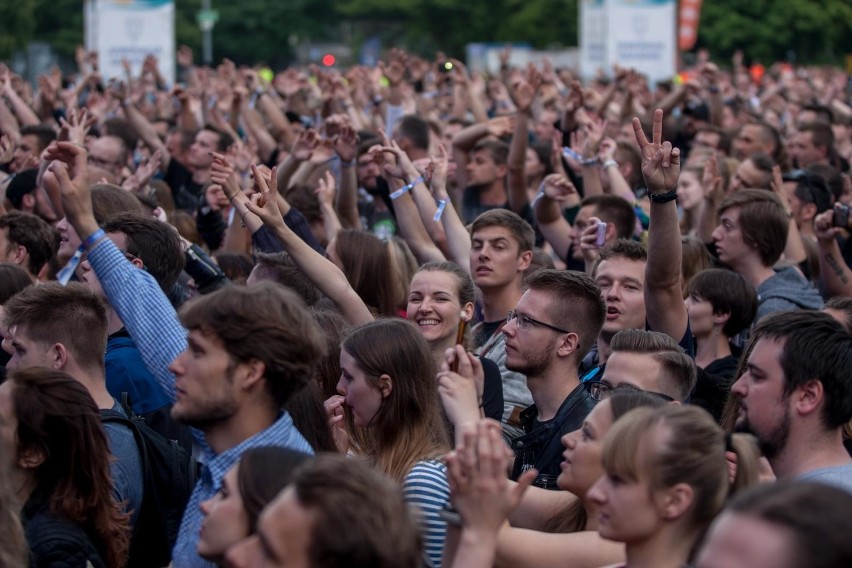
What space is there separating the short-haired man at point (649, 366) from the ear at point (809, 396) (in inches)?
25.8

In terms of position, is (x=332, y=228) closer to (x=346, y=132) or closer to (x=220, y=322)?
(x=346, y=132)

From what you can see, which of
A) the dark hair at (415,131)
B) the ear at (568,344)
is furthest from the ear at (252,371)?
the dark hair at (415,131)

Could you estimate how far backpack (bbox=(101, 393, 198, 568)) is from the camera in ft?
14.9

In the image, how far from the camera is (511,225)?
22.5ft

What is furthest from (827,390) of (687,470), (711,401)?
(711,401)

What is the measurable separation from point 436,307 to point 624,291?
894 mm

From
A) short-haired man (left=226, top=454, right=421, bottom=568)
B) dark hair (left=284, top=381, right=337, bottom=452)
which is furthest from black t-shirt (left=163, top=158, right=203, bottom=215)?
short-haired man (left=226, top=454, right=421, bottom=568)

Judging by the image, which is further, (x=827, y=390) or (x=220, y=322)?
(x=827, y=390)

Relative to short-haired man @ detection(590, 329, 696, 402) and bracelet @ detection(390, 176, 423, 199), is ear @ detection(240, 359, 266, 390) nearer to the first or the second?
short-haired man @ detection(590, 329, 696, 402)

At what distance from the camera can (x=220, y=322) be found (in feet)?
12.1

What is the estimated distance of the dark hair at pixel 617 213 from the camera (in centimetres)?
790

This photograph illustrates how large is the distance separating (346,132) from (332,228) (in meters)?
0.64

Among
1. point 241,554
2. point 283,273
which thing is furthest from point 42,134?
point 241,554

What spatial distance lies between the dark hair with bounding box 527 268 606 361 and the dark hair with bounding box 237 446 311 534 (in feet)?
7.51
